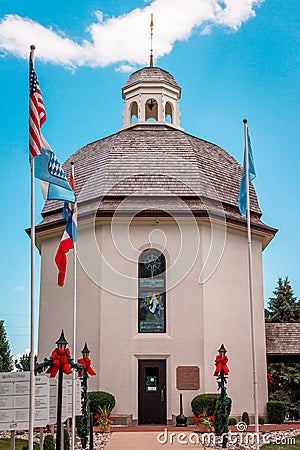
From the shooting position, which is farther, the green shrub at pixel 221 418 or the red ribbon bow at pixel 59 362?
the green shrub at pixel 221 418

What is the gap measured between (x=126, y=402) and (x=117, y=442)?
4.82 m

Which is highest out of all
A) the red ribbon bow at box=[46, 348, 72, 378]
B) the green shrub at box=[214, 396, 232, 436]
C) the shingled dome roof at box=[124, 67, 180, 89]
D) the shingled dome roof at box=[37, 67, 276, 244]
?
the shingled dome roof at box=[124, 67, 180, 89]

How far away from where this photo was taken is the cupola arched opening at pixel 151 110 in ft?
101

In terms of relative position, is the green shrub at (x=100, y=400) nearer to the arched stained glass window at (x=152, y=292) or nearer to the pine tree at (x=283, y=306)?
the arched stained glass window at (x=152, y=292)

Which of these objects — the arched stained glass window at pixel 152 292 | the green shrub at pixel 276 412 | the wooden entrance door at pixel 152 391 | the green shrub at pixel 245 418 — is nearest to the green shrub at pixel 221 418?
the green shrub at pixel 245 418

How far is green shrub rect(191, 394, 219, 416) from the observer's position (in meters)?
21.0

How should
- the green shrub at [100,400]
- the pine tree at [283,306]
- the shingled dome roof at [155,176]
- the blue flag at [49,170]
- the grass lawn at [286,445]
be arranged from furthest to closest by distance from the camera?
the pine tree at [283,306] < the shingled dome roof at [155,176] < the green shrub at [100,400] < the grass lawn at [286,445] < the blue flag at [49,170]

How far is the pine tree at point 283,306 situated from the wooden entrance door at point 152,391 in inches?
650

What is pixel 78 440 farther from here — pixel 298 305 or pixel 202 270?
pixel 298 305

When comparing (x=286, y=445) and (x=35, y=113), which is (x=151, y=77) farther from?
(x=35, y=113)

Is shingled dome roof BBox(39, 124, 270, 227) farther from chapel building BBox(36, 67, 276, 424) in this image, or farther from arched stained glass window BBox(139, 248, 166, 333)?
arched stained glass window BBox(139, 248, 166, 333)

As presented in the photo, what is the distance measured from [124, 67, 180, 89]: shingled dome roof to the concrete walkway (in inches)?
680

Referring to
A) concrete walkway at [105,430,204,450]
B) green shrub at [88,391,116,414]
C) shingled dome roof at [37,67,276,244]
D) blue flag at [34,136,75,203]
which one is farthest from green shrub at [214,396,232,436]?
blue flag at [34,136,75,203]

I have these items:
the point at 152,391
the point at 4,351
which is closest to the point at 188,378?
the point at 152,391
